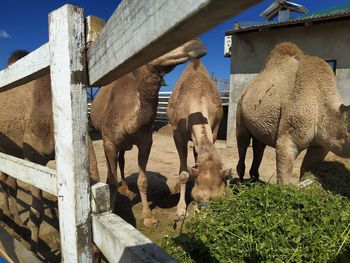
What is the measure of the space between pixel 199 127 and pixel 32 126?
2184 millimetres

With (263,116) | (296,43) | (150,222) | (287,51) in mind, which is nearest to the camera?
(150,222)

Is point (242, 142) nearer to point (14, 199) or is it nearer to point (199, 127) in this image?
point (199, 127)

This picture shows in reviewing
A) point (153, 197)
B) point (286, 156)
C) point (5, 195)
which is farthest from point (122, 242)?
point (153, 197)

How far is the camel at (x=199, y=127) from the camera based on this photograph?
3699mm

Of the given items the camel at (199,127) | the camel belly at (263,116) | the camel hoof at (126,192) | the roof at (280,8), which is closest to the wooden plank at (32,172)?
the camel at (199,127)

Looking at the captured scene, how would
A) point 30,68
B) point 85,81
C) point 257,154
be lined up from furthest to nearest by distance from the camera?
1. point 257,154
2. point 30,68
3. point 85,81

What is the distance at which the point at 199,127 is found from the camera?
4367 mm

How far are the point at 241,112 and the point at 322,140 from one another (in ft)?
6.89

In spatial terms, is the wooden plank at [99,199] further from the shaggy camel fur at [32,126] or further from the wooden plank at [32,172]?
the shaggy camel fur at [32,126]

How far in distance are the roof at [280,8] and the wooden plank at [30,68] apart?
16483mm

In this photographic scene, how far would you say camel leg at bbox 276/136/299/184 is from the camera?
4.17 m

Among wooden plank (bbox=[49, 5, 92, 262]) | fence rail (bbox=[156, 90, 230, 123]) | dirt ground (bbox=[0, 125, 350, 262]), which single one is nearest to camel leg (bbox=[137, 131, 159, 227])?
dirt ground (bbox=[0, 125, 350, 262])

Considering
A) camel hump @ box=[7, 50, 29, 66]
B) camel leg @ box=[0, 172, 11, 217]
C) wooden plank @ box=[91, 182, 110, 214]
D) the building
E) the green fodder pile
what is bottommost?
camel leg @ box=[0, 172, 11, 217]

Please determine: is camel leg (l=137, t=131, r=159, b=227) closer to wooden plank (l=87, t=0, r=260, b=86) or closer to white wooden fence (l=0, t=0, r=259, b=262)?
white wooden fence (l=0, t=0, r=259, b=262)
